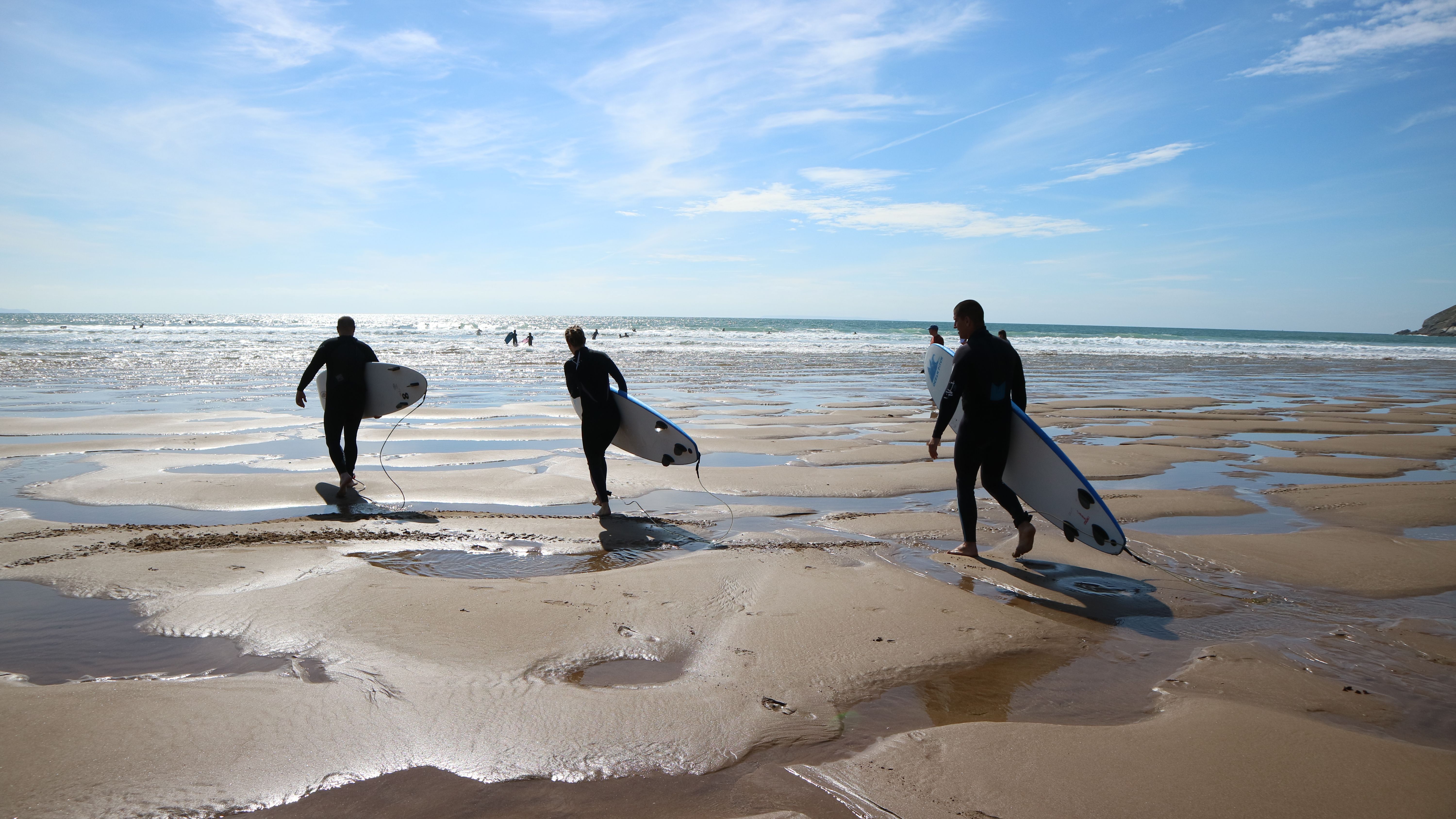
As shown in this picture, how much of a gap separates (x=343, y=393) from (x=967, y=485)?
220 inches

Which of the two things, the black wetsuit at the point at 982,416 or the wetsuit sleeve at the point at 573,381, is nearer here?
the black wetsuit at the point at 982,416

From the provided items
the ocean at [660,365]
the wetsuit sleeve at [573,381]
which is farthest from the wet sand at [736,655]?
the ocean at [660,365]

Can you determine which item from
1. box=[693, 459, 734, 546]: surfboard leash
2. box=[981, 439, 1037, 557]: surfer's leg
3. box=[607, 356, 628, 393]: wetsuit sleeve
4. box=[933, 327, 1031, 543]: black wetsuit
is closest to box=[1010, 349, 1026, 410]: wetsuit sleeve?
box=[933, 327, 1031, 543]: black wetsuit

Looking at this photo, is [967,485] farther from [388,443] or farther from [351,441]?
[388,443]

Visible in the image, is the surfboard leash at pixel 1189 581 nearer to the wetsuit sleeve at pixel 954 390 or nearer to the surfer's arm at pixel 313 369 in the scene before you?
the wetsuit sleeve at pixel 954 390

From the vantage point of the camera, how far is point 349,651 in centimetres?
333

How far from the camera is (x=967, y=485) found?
5027mm

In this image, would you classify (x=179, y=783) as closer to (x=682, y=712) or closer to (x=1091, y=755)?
(x=682, y=712)

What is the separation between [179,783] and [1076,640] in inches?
143

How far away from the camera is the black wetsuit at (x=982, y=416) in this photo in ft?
15.9

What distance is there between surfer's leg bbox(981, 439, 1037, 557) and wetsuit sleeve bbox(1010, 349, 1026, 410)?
321 mm

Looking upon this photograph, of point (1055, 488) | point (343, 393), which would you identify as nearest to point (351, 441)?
point (343, 393)

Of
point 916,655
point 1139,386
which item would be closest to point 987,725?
point 916,655

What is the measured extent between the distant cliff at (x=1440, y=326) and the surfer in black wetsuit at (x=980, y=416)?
354 feet
